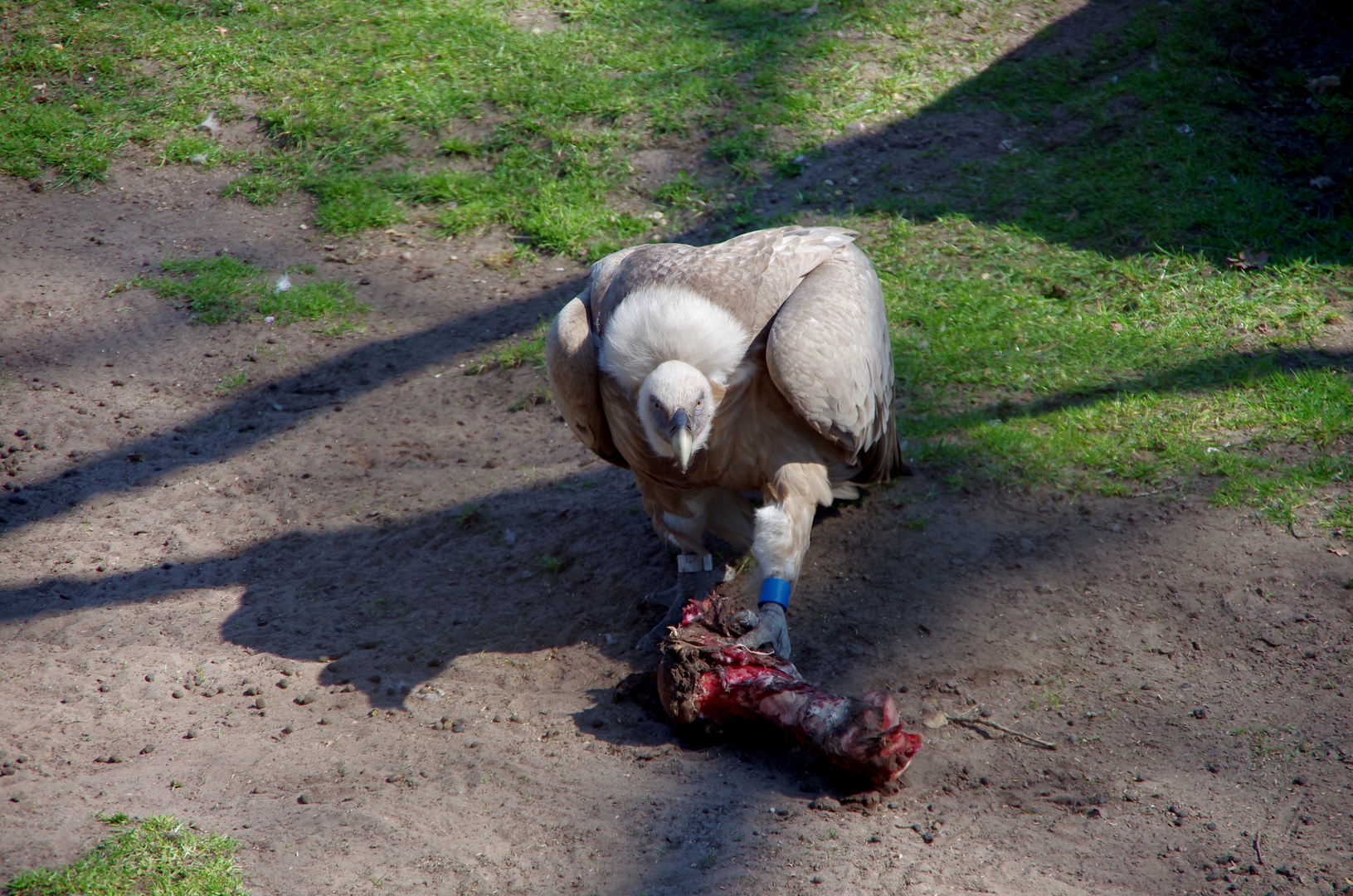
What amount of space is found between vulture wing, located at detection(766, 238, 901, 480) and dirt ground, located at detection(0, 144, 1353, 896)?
2.10ft

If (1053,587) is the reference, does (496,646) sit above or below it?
below

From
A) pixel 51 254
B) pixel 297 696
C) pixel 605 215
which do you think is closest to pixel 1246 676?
pixel 297 696

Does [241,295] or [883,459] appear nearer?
[883,459]

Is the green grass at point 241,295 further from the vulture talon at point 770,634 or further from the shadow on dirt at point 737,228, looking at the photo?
the vulture talon at point 770,634

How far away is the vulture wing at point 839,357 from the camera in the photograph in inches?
134

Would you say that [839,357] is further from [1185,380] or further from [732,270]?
[1185,380]

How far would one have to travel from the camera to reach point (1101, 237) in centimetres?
605

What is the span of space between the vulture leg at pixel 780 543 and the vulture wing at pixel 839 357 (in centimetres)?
23

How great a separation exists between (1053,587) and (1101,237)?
322 centimetres

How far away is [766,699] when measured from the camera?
300 cm

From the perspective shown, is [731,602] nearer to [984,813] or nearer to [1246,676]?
[984,813]

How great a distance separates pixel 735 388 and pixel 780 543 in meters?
0.58

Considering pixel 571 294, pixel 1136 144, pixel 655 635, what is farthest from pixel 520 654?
pixel 1136 144

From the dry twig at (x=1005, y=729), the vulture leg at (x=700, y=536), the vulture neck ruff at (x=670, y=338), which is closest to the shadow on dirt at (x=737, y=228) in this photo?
the vulture leg at (x=700, y=536)
